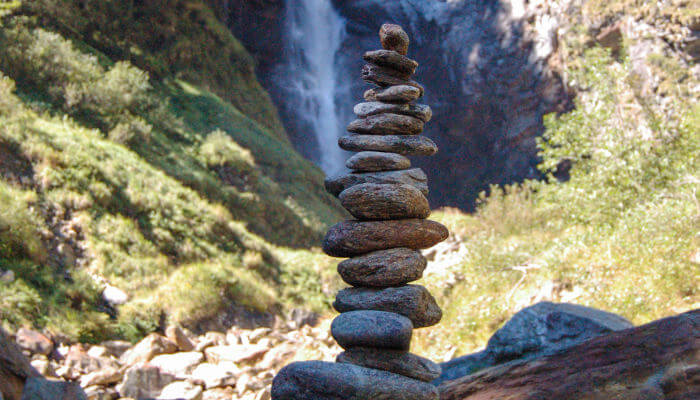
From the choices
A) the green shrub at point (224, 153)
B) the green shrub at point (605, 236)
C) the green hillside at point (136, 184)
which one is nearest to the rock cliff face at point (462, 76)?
the green hillside at point (136, 184)

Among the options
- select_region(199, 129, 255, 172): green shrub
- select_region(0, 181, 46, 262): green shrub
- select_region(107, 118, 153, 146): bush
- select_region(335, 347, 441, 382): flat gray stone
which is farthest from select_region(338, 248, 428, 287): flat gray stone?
select_region(199, 129, 255, 172): green shrub

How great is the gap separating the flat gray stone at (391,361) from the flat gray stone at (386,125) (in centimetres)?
193

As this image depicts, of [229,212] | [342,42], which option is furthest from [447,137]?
[229,212]

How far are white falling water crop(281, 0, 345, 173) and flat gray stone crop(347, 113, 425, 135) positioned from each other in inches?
983

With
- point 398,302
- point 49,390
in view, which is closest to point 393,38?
point 398,302

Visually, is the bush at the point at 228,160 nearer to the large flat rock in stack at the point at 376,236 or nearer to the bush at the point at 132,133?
the bush at the point at 132,133

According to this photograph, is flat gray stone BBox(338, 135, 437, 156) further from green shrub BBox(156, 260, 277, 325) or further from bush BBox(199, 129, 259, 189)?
bush BBox(199, 129, 259, 189)

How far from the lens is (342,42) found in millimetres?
A: 32875

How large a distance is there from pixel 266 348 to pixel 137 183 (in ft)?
18.3

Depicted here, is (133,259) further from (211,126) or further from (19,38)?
(211,126)

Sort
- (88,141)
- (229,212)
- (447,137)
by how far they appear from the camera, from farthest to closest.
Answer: (447,137), (229,212), (88,141)

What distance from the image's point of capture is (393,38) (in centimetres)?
505

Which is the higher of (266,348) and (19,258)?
(19,258)

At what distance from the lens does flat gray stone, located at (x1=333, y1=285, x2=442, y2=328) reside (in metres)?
4.48
